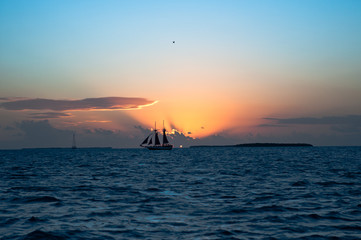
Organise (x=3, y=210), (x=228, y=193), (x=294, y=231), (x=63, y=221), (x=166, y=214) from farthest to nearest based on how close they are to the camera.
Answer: (x=228, y=193)
(x=3, y=210)
(x=166, y=214)
(x=63, y=221)
(x=294, y=231)

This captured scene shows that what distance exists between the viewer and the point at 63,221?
1784 centimetres

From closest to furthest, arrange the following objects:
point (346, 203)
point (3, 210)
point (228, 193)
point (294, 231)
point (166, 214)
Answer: point (294, 231)
point (166, 214)
point (3, 210)
point (346, 203)
point (228, 193)

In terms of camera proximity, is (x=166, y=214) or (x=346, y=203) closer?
(x=166, y=214)

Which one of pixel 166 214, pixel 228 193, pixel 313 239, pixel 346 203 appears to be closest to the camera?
pixel 313 239

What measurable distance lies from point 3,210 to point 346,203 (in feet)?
71.8

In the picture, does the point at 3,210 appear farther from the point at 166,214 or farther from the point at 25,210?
the point at 166,214

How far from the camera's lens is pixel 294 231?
1562 cm

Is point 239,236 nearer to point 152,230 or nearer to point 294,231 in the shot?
point 294,231

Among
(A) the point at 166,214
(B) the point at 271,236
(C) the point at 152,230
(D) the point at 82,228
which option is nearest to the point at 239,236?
(B) the point at 271,236

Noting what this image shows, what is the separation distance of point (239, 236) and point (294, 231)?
112 inches

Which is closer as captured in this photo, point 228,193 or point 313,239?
point 313,239

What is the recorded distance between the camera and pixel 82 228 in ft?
53.4

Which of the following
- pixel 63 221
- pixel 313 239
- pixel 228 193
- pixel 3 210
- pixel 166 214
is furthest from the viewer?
pixel 228 193

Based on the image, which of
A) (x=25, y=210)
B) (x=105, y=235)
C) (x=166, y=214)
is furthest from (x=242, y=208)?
(x=25, y=210)
